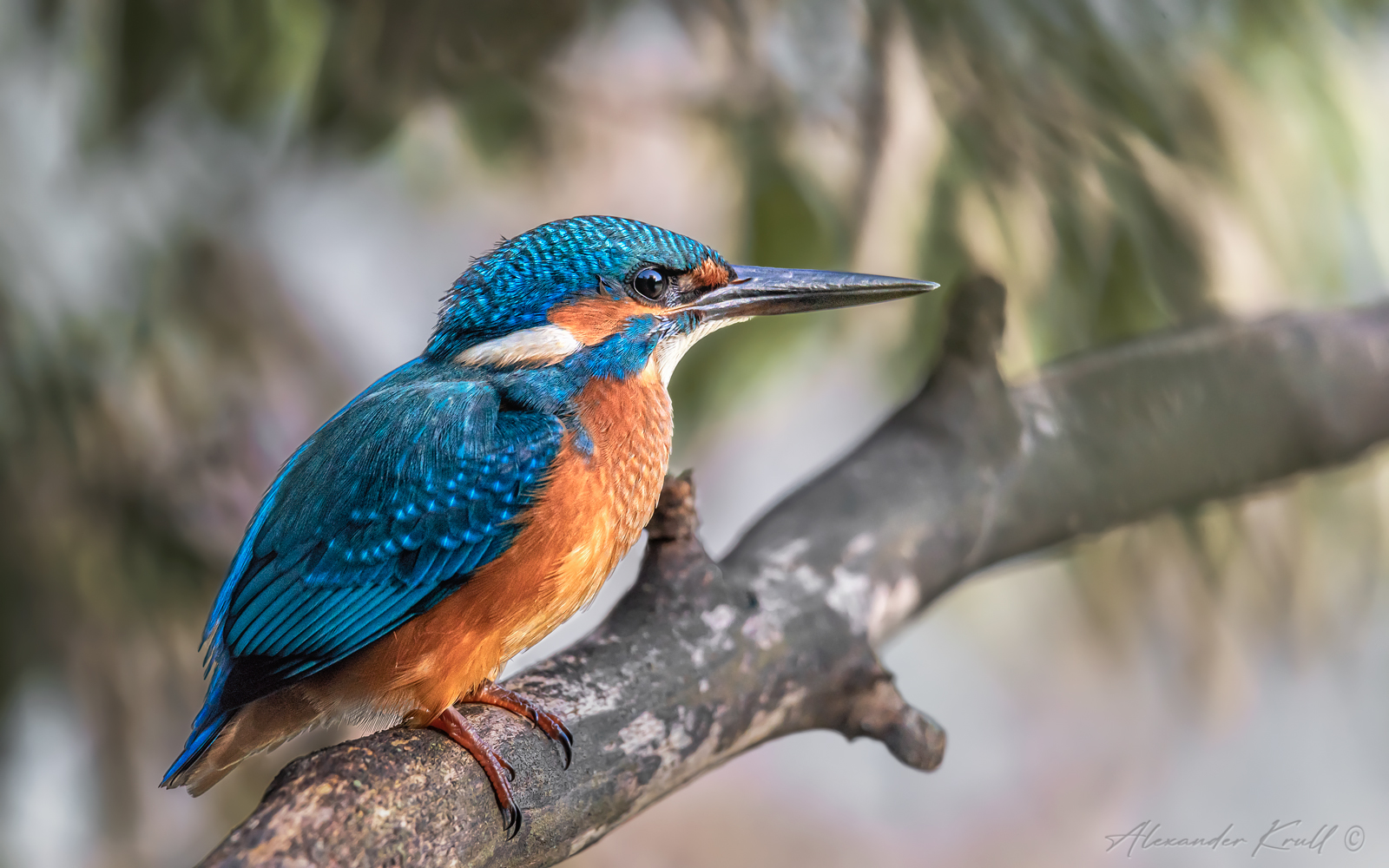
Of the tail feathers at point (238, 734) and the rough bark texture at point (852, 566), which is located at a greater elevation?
the tail feathers at point (238, 734)

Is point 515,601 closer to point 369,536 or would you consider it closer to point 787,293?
point 369,536

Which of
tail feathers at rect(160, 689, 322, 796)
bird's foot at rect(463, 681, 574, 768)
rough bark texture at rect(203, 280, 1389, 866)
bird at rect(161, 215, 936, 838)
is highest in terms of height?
bird at rect(161, 215, 936, 838)

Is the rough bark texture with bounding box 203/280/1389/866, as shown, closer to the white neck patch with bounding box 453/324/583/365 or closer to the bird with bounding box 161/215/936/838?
the bird with bounding box 161/215/936/838

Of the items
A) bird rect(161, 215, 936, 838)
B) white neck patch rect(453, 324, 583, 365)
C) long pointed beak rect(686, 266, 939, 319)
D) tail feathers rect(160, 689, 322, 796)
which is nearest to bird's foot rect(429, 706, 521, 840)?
bird rect(161, 215, 936, 838)

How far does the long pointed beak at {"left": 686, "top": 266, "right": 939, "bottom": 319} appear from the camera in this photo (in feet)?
3.53

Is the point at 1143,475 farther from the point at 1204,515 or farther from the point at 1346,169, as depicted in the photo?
the point at 1346,169

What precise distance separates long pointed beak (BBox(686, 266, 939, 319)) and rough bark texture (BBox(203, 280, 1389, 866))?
0.59 ft

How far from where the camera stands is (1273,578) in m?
1.71

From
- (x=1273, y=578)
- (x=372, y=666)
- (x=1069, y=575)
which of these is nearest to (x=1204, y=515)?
(x=1273, y=578)

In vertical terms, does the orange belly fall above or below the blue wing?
below

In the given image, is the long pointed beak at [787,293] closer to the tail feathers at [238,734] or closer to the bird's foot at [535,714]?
the bird's foot at [535,714]

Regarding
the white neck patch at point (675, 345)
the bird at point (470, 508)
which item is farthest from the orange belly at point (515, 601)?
the white neck patch at point (675, 345)

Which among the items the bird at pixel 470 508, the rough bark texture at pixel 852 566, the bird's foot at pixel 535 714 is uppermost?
the bird at pixel 470 508

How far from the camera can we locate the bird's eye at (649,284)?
3.43ft
